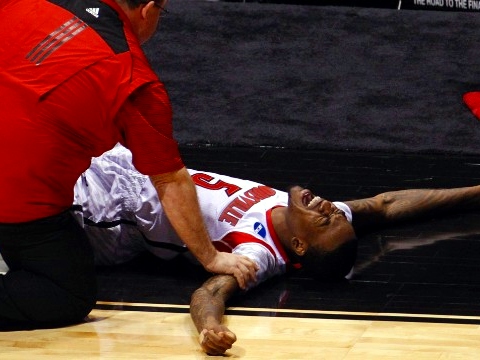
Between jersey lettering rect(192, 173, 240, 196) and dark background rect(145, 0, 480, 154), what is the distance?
1.26m

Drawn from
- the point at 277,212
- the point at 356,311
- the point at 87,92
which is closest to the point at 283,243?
the point at 277,212

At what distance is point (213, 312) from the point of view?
4.28 meters

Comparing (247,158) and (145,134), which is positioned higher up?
(145,134)

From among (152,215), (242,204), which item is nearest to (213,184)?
(242,204)

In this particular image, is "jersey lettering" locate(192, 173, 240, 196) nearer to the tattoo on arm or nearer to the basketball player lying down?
the basketball player lying down

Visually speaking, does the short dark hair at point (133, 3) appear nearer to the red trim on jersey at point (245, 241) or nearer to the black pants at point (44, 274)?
the black pants at point (44, 274)

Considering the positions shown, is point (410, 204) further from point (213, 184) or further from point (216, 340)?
point (216, 340)

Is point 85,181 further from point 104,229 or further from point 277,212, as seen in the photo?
point 277,212

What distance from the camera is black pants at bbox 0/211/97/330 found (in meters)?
4.25

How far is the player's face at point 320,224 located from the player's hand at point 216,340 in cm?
73

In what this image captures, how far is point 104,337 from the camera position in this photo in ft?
14.0

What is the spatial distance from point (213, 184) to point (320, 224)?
499mm

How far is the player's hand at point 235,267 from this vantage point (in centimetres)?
450

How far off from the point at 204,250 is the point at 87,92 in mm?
727
